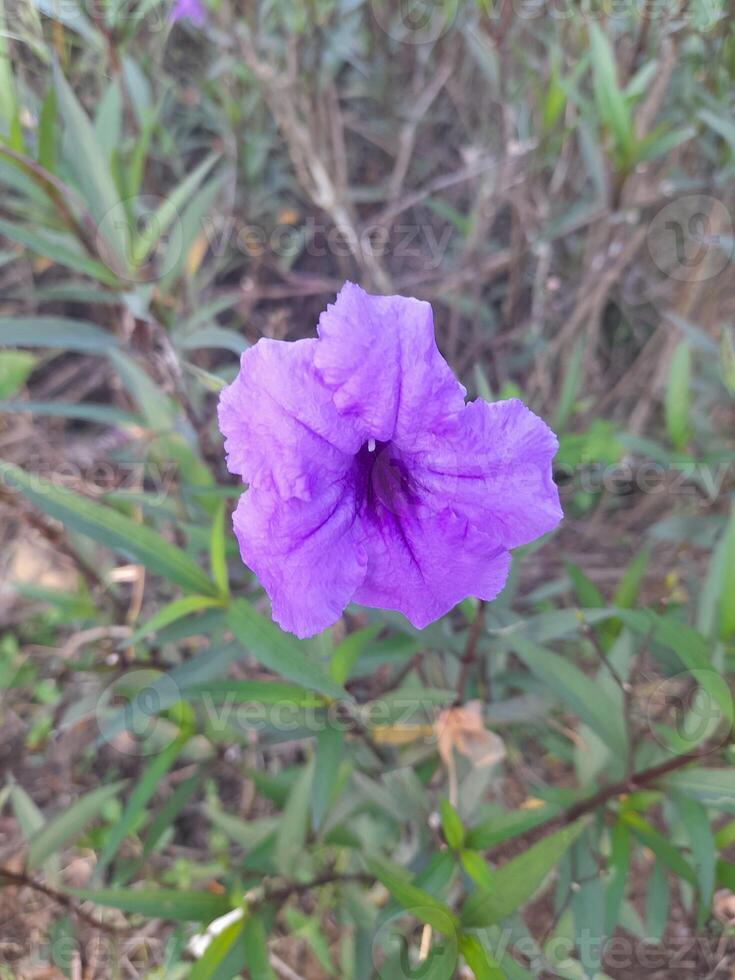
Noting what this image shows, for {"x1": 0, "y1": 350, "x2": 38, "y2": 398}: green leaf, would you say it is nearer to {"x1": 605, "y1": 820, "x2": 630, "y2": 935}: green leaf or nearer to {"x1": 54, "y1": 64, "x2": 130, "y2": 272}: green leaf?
{"x1": 54, "y1": 64, "x2": 130, "y2": 272}: green leaf

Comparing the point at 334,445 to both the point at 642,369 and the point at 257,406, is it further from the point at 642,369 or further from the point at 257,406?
the point at 642,369

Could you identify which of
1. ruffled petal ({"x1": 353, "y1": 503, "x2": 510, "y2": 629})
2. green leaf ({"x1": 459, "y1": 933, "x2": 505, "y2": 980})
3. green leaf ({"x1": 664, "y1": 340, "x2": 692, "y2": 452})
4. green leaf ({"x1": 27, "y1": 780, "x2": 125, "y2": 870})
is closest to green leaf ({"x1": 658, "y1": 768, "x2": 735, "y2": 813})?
green leaf ({"x1": 459, "y1": 933, "x2": 505, "y2": 980})

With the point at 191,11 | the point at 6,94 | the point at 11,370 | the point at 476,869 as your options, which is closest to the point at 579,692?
the point at 476,869

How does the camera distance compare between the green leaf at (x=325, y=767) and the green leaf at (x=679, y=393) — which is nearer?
the green leaf at (x=325, y=767)

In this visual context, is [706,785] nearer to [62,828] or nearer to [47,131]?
Answer: [62,828]

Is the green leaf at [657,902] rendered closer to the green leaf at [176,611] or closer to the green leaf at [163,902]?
the green leaf at [163,902]

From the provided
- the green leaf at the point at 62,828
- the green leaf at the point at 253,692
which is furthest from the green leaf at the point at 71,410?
the green leaf at the point at 62,828
